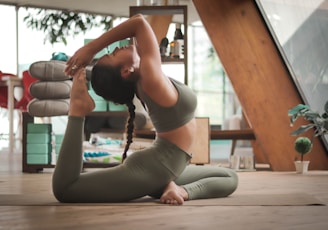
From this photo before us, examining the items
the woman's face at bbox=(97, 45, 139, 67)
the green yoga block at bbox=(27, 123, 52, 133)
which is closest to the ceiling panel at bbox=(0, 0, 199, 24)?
the green yoga block at bbox=(27, 123, 52, 133)

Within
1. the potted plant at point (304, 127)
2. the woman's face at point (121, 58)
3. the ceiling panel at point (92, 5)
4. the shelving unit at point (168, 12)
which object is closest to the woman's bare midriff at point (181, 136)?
the woman's face at point (121, 58)

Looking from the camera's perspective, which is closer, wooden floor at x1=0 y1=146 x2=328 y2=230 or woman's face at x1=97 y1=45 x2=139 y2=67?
wooden floor at x1=0 y1=146 x2=328 y2=230

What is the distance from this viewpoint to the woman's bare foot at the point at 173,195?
232cm

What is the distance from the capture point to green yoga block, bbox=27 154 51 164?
444 centimetres

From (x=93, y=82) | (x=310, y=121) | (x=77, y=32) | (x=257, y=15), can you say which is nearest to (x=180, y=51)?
(x=257, y=15)

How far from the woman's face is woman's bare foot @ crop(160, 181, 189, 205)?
494 millimetres

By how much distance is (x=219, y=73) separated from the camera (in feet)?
36.2

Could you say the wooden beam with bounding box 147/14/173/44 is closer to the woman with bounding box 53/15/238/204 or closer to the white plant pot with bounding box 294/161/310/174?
the white plant pot with bounding box 294/161/310/174

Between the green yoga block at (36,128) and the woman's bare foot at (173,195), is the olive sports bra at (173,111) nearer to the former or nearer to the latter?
the woman's bare foot at (173,195)

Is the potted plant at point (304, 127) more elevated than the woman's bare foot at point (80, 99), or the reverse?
the woman's bare foot at point (80, 99)

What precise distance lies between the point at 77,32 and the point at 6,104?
274 cm

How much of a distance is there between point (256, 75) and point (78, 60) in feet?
9.00

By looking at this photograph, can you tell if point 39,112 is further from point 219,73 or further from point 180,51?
point 219,73

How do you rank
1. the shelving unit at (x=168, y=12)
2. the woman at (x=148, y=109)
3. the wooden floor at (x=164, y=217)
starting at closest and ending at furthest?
the wooden floor at (x=164, y=217) < the woman at (x=148, y=109) < the shelving unit at (x=168, y=12)
